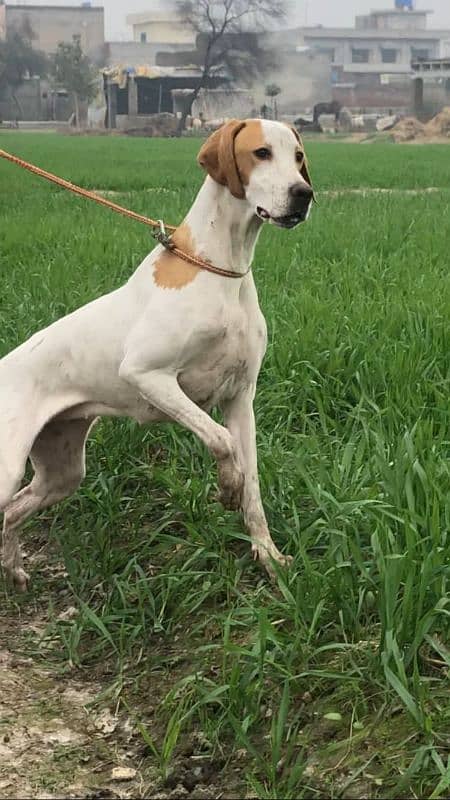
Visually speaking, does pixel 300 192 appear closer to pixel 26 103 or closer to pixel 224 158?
pixel 224 158

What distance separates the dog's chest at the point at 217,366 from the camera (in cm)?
307

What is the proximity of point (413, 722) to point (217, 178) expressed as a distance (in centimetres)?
153

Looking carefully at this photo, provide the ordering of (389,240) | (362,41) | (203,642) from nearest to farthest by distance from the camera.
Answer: (203,642), (389,240), (362,41)

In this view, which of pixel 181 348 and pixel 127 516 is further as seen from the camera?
pixel 127 516

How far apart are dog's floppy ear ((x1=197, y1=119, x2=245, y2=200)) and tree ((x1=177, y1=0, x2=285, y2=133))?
199 ft

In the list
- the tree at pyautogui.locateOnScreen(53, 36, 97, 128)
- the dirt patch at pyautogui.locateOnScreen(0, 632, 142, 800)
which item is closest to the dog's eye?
the dirt patch at pyautogui.locateOnScreen(0, 632, 142, 800)

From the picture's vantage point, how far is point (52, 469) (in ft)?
11.9

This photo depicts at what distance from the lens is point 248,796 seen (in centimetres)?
229

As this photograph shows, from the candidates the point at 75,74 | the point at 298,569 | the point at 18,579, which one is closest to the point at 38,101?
the point at 75,74

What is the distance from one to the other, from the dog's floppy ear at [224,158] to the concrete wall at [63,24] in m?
96.6

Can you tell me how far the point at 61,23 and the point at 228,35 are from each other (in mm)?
35490

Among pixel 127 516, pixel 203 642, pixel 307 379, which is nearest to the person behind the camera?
pixel 203 642

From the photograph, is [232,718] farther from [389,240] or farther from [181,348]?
[389,240]

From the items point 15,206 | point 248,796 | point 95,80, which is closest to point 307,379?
point 248,796
